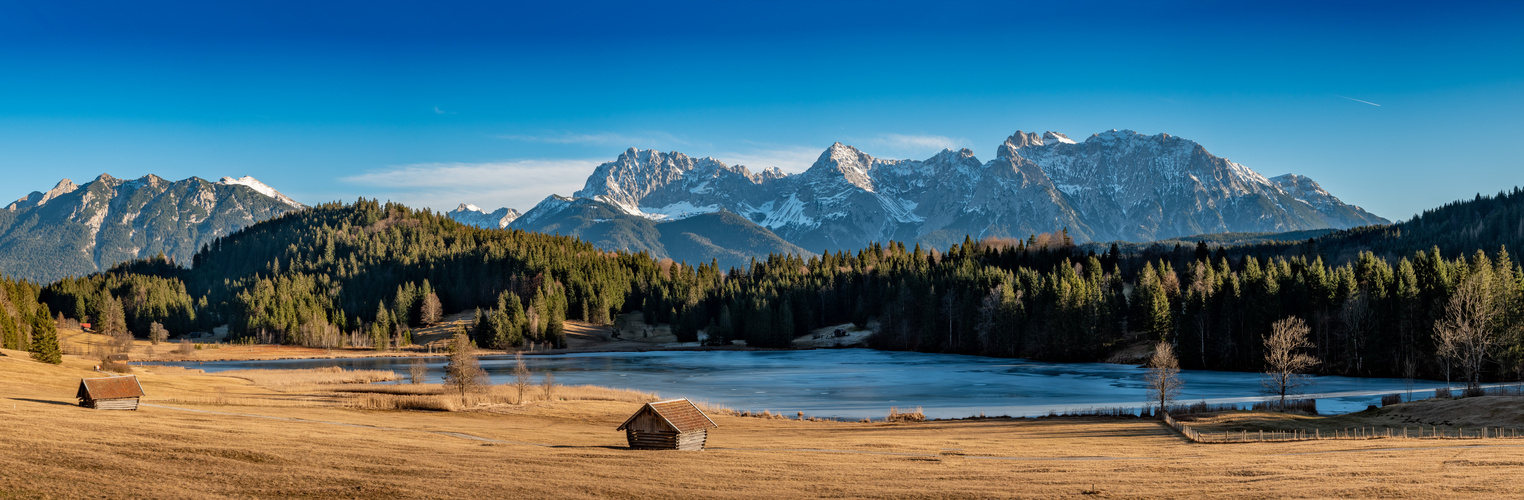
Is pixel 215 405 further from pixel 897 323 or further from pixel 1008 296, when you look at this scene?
pixel 897 323

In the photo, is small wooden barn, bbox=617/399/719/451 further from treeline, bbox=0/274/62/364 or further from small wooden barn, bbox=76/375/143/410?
treeline, bbox=0/274/62/364

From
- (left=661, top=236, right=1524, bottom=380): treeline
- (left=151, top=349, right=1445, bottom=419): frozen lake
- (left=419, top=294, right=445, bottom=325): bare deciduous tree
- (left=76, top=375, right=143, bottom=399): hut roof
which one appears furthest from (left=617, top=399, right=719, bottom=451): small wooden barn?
(left=419, top=294, right=445, bottom=325): bare deciduous tree

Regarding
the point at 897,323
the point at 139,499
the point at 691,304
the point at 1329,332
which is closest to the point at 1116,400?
the point at 1329,332

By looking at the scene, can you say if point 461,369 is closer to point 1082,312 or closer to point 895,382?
point 895,382

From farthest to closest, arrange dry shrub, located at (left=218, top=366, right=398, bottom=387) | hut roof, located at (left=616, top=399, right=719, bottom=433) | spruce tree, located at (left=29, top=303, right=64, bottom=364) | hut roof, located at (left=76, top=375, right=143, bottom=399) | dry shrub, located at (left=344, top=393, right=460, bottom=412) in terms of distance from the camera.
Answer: dry shrub, located at (left=218, top=366, right=398, bottom=387) < spruce tree, located at (left=29, top=303, right=64, bottom=364) < dry shrub, located at (left=344, top=393, right=460, bottom=412) < hut roof, located at (left=76, top=375, right=143, bottom=399) < hut roof, located at (left=616, top=399, right=719, bottom=433)

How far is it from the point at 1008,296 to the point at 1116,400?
69.5 metres

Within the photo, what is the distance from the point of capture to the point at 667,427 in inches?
1481

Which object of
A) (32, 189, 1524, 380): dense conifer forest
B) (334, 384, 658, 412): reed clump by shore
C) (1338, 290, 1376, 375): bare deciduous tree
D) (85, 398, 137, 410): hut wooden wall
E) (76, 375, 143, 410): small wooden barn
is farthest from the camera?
(1338, 290, 1376, 375): bare deciduous tree

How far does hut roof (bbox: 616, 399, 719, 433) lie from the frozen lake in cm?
2514

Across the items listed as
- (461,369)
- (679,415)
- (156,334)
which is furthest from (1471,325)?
(156,334)

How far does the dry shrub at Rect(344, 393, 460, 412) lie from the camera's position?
57656mm

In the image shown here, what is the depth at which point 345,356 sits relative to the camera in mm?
157750

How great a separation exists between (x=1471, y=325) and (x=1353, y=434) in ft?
191

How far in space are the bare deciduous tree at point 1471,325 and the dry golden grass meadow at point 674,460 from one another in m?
36.4
